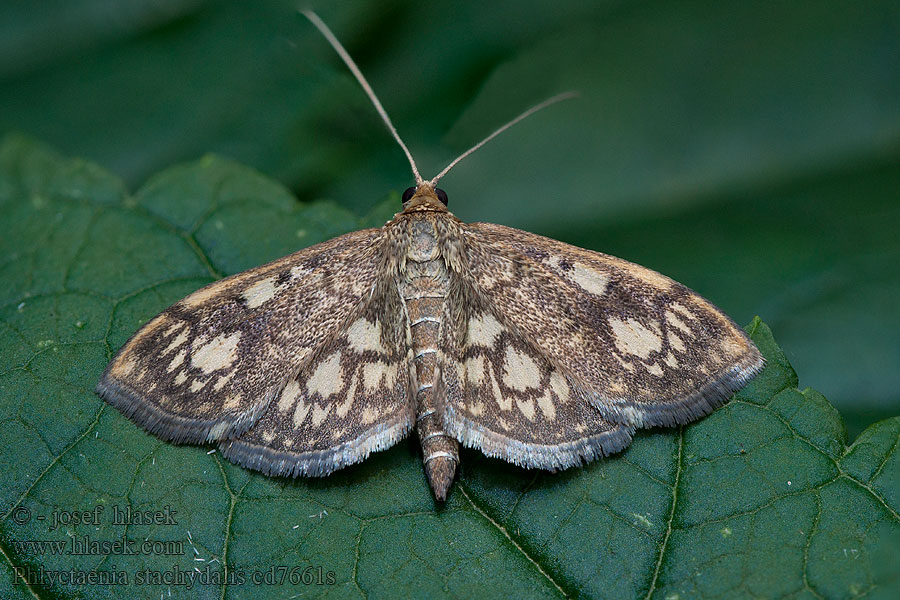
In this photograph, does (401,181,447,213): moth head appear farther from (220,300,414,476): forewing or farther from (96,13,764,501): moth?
(220,300,414,476): forewing

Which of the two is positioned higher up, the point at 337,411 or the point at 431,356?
the point at 431,356

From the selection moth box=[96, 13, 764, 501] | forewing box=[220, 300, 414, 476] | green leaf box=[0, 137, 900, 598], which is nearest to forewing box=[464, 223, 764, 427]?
moth box=[96, 13, 764, 501]

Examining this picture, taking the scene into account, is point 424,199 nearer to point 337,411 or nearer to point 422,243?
point 422,243

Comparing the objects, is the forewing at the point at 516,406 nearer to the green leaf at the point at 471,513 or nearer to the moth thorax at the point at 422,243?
the green leaf at the point at 471,513

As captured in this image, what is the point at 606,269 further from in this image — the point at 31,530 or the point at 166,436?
the point at 31,530

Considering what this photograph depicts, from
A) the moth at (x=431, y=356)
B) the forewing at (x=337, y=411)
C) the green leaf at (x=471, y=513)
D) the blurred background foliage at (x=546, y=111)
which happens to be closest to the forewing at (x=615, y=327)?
the moth at (x=431, y=356)

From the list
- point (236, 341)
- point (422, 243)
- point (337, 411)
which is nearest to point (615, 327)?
point (422, 243)
